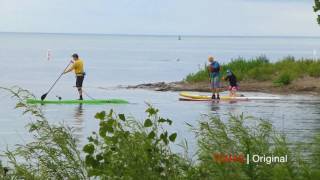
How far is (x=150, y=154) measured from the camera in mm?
7758

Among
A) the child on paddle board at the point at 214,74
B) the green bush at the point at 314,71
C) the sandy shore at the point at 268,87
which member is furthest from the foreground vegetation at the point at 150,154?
the green bush at the point at 314,71

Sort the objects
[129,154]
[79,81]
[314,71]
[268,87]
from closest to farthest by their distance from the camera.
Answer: [129,154], [79,81], [268,87], [314,71]

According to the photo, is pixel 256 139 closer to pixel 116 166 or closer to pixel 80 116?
pixel 116 166

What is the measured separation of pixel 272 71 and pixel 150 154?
31992 mm

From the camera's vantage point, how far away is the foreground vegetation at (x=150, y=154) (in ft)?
24.8

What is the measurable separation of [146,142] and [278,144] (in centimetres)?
132

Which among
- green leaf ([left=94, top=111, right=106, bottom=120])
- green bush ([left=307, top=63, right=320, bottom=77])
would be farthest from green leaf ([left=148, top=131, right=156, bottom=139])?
green bush ([left=307, top=63, right=320, bottom=77])

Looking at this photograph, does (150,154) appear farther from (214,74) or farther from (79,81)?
(214,74)

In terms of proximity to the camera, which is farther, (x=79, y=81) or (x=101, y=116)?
(x=79, y=81)

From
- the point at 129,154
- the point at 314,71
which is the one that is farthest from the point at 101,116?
the point at 314,71

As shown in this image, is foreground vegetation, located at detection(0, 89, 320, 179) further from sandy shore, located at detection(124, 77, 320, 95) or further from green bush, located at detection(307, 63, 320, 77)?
green bush, located at detection(307, 63, 320, 77)

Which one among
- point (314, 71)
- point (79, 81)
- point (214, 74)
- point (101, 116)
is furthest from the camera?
point (314, 71)

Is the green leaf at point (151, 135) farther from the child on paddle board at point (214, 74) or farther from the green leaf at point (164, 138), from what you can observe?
the child on paddle board at point (214, 74)

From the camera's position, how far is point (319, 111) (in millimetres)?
27141
